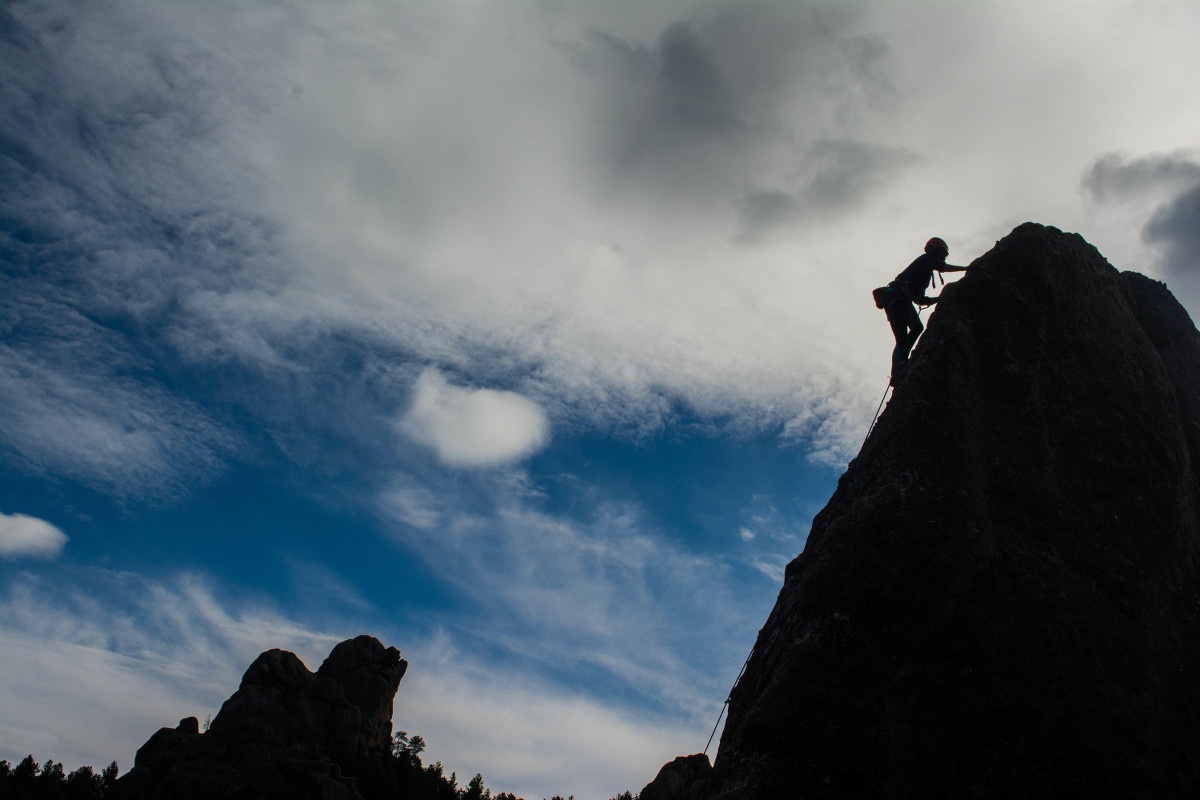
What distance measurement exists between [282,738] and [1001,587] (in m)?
77.3

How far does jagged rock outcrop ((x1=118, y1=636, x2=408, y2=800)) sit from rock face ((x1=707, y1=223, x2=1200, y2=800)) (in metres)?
68.6

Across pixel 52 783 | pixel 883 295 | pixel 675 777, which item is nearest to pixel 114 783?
pixel 52 783

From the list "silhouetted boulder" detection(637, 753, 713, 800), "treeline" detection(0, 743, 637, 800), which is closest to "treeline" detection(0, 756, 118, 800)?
"treeline" detection(0, 743, 637, 800)

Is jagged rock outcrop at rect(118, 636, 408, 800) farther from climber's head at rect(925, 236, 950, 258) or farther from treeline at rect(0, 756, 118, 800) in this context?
climber's head at rect(925, 236, 950, 258)

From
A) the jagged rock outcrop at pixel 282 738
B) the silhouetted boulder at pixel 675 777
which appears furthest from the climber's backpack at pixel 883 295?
the jagged rock outcrop at pixel 282 738

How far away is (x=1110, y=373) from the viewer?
13.7 m

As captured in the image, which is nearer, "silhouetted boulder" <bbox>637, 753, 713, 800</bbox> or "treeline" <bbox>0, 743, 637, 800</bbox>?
"silhouetted boulder" <bbox>637, 753, 713, 800</bbox>

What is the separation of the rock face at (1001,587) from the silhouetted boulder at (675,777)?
1369 inches

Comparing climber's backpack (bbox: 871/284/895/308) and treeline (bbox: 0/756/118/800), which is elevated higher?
climber's backpack (bbox: 871/284/895/308)

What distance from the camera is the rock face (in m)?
9.79

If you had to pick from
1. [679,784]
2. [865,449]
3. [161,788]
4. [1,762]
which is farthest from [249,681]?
[865,449]

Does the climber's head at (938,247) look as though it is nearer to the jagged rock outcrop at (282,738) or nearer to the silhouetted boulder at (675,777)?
the silhouetted boulder at (675,777)

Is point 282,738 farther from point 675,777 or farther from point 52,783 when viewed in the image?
point 675,777

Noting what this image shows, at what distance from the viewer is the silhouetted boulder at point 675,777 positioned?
44.2m
